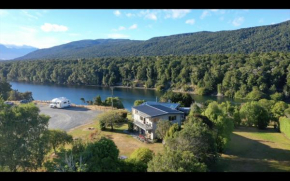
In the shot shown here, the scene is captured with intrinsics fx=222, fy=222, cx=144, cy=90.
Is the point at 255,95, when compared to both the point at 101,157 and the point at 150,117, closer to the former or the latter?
the point at 150,117

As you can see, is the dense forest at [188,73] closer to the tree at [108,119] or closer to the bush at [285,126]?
the bush at [285,126]

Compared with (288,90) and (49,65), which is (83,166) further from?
(49,65)

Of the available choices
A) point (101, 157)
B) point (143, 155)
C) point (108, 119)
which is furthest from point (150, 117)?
point (101, 157)

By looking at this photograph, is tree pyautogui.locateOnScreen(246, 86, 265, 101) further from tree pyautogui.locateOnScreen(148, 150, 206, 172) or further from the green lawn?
tree pyautogui.locateOnScreen(148, 150, 206, 172)

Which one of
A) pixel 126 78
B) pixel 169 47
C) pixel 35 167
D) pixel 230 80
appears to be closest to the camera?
pixel 35 167

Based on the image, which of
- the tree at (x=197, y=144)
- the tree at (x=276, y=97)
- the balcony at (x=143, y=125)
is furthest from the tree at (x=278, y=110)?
the tree at (x=276, y=97)
